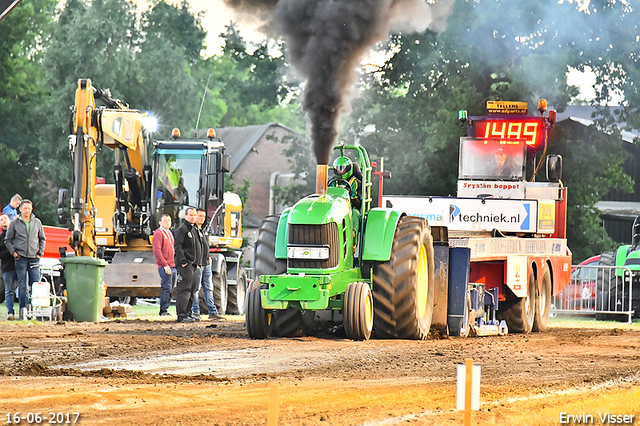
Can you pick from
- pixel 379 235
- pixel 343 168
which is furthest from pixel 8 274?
pixel 379 235

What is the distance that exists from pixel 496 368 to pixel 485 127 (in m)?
10.5

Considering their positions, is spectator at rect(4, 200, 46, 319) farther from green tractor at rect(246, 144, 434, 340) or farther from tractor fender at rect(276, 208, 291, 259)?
tractor fender at rect(276, 208, 291, 259)

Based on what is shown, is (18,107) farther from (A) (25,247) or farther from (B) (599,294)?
(B) (599,294)

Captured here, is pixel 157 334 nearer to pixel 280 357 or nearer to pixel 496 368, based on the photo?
pixel 280 357

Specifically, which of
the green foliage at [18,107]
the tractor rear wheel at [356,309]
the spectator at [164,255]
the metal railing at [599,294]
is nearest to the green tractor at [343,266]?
the tractor rear wheel at [356,309]

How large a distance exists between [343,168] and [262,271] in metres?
1.79

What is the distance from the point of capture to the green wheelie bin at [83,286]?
1767 cm

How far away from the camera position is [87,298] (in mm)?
17812

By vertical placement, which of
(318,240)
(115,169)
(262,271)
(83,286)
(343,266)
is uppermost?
(115,169)

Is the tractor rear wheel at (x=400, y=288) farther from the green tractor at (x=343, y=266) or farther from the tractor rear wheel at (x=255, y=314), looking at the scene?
the tractor rear wheel at (x=255, y=314)

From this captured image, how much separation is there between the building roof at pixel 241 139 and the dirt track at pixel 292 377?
145ft

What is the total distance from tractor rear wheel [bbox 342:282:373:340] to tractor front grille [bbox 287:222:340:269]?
41cm

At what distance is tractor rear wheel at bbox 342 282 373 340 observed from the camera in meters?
12.9

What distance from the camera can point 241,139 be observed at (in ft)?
202
